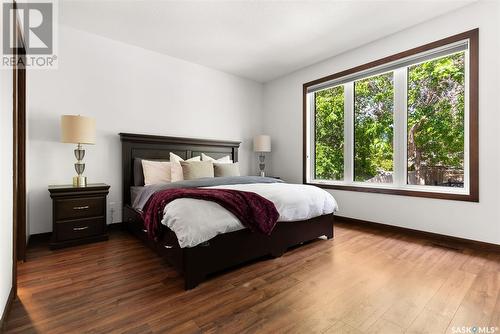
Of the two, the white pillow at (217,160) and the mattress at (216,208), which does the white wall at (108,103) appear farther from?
the mattress at (216,208)

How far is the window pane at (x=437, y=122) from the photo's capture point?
295 centimetres

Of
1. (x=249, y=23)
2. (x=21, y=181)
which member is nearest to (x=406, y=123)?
(x=249, y=23)

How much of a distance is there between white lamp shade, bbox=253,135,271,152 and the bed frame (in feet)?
3.79

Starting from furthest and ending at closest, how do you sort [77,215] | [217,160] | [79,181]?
[217,160], [79,181], [77,215]

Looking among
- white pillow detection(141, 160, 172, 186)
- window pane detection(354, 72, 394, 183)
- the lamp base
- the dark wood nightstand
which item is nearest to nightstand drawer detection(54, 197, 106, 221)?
the dark wood nightstand

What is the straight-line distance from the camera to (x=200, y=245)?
1.92m

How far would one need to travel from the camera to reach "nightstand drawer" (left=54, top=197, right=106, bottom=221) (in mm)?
2680

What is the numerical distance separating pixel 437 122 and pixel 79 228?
4.58m

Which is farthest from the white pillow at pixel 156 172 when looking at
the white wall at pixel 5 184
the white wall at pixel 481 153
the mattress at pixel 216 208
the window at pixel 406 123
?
the white wall at pixel 481 153

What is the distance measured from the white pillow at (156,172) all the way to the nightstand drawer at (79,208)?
1.99 ft

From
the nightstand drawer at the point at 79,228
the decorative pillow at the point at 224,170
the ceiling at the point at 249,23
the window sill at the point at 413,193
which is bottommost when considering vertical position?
the nightstand drawer at the point at 79,228

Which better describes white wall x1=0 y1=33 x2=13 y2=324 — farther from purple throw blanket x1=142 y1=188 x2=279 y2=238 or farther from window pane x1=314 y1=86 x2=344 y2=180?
window pane x1=314 y1=86 x2=344 y2=180

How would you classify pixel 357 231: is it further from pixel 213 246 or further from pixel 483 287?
pixel 213 246

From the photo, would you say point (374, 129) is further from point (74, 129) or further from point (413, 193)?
point (74, 129)
